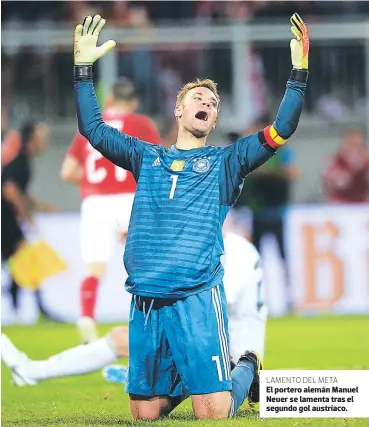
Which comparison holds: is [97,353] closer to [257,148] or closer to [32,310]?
[257,148]

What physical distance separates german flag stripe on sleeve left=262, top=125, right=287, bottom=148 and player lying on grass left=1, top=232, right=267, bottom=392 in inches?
67.9

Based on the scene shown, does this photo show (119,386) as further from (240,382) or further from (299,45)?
(299,45)

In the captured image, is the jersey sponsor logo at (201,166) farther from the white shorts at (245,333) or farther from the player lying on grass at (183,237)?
the white shorts at (245,333)

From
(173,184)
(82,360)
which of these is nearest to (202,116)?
(173,184)

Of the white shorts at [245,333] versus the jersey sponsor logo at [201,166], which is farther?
the white shorts at [245,333]

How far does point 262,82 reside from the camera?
16500 mm

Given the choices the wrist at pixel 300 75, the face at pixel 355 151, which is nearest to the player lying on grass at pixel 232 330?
the wrist at pixel 300 75

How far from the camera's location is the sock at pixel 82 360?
7.71 meters

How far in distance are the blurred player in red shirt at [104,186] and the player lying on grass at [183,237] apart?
365 centimetres

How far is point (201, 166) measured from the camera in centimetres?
604

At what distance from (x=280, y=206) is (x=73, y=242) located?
8.68ft

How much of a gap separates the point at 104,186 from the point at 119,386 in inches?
88.9

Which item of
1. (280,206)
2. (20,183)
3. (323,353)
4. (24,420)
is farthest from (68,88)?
(24,420)

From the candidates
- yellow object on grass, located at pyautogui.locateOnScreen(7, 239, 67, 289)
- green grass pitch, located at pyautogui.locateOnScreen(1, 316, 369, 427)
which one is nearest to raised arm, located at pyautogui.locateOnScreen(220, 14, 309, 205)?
green grass pitch, located at pyautogui.locateOnScreen(1, 316, 369, 427)
